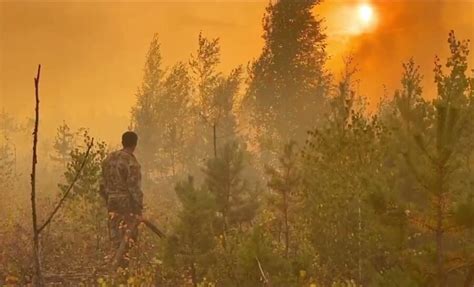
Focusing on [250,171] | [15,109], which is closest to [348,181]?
[250,171]

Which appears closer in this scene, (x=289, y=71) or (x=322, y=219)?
(x=322, y=219)

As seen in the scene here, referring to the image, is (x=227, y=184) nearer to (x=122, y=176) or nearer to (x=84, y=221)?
(x=122, y=176)

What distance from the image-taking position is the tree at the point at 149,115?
3625cm

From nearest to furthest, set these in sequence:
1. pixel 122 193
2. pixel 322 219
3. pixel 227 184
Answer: pixel 322 219 → pixel 122 193 → pixel 227 184

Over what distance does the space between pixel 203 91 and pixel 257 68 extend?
158 inches

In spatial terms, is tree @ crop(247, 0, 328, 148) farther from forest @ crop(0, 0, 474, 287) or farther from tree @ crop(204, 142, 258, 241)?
tree @ crop(204, 142, 258, 241)

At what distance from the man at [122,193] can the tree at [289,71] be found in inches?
962

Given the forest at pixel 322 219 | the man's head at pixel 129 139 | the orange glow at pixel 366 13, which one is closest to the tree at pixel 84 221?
the forest at pixel 322 219

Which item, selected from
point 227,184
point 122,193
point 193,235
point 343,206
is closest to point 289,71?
point 227,184

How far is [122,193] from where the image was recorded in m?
11.2

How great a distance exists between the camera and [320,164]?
A: 10586mm

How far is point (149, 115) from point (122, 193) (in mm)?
25206

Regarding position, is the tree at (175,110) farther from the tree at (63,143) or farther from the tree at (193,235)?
the tree at (193,235)

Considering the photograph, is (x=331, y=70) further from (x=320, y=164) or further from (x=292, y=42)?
(x=320, y=164)
